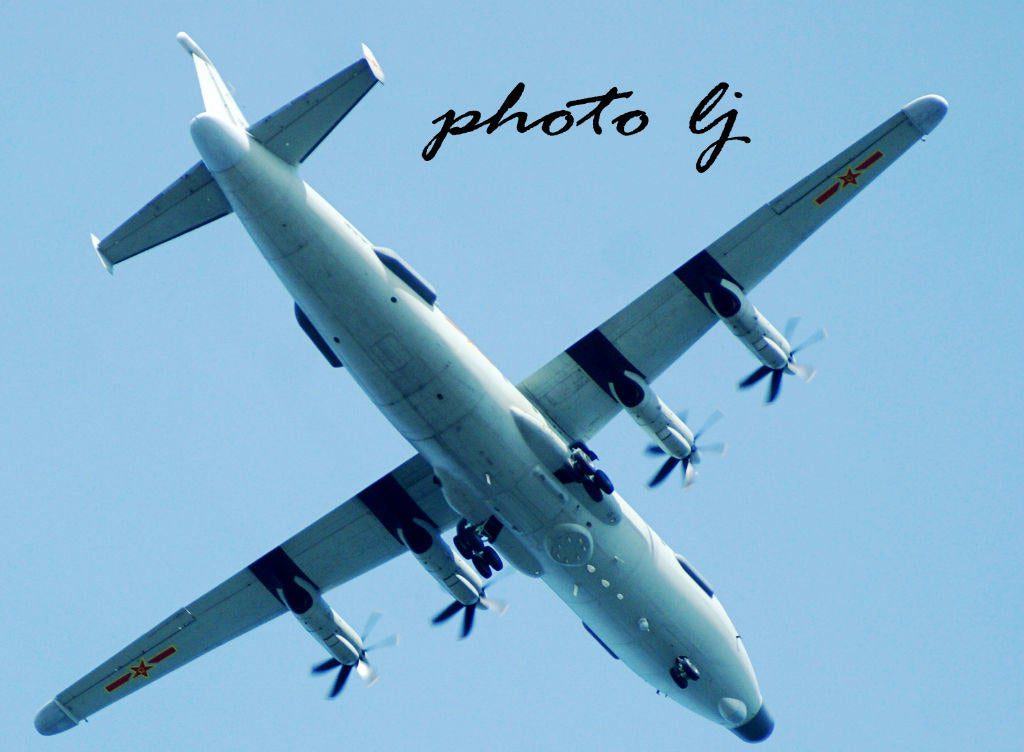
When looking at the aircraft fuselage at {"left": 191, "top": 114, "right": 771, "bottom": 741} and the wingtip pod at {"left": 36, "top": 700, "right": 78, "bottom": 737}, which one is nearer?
the aircraft fuselage at {"left": 191, "top": 114, "right": 771, "bottom": 741}

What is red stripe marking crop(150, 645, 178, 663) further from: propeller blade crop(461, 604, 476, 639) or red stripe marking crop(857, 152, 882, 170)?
red stripe marking crop(857, 152, 882, 170)

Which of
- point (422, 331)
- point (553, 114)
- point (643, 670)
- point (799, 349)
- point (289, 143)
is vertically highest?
point (289, 143)

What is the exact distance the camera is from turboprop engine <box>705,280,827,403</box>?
36.0m

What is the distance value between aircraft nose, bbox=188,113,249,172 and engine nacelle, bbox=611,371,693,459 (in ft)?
35.4

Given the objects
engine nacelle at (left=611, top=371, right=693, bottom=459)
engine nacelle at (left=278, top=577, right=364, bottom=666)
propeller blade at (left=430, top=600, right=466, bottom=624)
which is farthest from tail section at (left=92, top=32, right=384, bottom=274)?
propeller blade at (left=430, top=600, right=466, bottom=624)

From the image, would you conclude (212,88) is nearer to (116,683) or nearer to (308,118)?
(308,118)

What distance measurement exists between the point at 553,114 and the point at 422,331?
7.25m

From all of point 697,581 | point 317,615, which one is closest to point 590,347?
point 697,581

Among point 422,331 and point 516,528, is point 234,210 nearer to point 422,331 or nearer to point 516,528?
point 422,331

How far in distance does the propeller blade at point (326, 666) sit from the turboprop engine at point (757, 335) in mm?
13036

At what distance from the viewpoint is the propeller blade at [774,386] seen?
120ft

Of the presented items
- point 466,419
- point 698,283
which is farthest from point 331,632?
point 698,283

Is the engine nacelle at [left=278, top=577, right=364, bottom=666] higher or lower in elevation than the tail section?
lower

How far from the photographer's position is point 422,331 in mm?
32875
